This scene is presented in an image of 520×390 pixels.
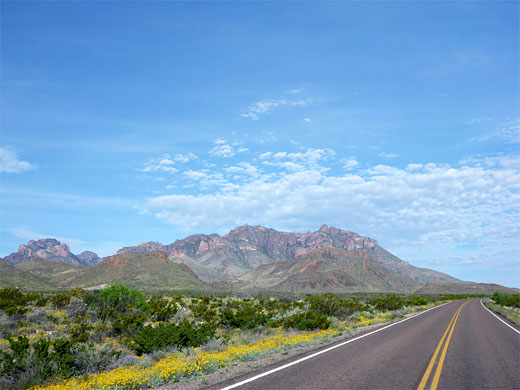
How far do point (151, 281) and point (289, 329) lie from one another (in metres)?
93.8

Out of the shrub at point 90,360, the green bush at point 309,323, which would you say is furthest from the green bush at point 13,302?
the green bush at point 309,323

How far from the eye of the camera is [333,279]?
158m

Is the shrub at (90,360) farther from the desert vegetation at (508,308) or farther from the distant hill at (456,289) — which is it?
the distant hill at (456,289)

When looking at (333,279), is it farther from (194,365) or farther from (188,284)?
(194,365)

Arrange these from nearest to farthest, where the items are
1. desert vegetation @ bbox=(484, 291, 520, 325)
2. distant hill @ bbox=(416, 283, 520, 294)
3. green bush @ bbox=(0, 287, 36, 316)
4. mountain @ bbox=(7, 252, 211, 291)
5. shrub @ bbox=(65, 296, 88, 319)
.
→ green bush @ bbox=(0, 287, 36, 316) → shrub @ bbox=(65, 296, 88, 319) → desert vegetation @ bbox=(484, 291, 520, 325) → mountain @ bbox=(7, 252, 211, 291) → distant hill @ bbox=(416, 283, 520, 294)

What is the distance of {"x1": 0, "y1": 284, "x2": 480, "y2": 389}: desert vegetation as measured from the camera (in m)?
9.45

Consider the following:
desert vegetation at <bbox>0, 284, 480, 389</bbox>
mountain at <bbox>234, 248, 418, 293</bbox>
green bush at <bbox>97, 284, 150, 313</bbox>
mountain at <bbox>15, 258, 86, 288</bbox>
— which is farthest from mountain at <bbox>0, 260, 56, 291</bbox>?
mountain at <bbox>234, 248, 418, 293</bbox>

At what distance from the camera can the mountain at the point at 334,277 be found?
153625 millimetres

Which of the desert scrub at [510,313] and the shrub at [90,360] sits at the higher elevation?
the shrub at [90,360]

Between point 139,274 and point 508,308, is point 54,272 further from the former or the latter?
point 508,308

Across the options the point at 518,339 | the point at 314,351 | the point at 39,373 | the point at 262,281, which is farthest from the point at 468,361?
the point at 262,281

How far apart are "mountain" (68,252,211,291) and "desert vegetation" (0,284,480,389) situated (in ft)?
253

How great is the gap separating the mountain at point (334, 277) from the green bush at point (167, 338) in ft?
427

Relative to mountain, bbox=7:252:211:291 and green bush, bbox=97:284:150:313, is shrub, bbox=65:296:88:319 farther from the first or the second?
mountain, bbox=7:252:211:291
